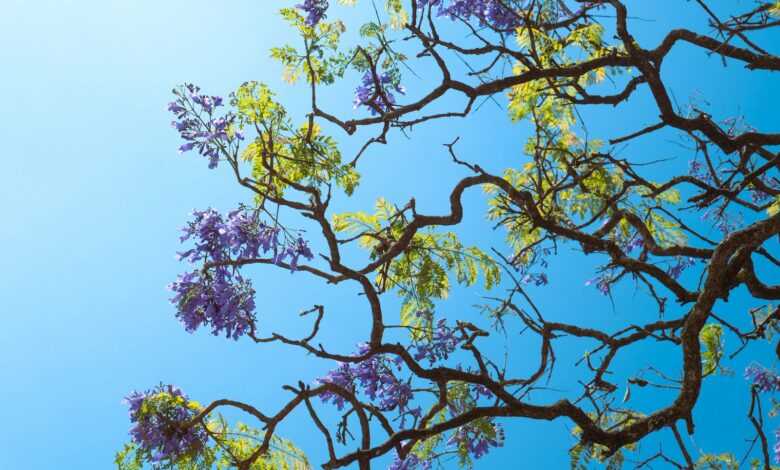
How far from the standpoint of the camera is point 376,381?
4938 mm

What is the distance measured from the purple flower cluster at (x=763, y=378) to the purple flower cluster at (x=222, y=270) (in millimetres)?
4180

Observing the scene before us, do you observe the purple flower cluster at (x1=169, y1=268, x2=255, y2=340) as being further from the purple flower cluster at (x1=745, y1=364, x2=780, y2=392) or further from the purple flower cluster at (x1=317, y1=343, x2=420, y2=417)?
the purple flower cluster at (x1=745, y1=364, x2=780, y2=392)

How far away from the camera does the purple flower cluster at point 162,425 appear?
420cm

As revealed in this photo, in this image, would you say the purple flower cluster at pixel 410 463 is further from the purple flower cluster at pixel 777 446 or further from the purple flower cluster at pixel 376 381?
the purple flower cluster at pixel 777 446

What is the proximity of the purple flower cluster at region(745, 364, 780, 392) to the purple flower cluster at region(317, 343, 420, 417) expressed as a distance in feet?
10.5

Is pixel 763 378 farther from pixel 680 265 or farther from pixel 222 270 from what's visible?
pixel 222 270

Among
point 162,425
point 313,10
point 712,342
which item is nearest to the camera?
point 162,425

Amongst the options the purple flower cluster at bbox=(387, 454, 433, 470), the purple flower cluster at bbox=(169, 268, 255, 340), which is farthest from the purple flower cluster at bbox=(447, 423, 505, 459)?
the purple flower cluster at bbox=(169, 268, 255, 340)

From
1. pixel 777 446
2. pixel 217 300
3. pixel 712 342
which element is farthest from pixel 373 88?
pixel 777 446

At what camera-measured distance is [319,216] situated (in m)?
4.11

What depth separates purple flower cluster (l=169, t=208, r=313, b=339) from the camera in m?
4.29

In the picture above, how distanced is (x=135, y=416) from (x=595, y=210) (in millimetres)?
3513

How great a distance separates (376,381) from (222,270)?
1248mm

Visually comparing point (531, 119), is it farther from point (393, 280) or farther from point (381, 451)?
point (381, 451)
